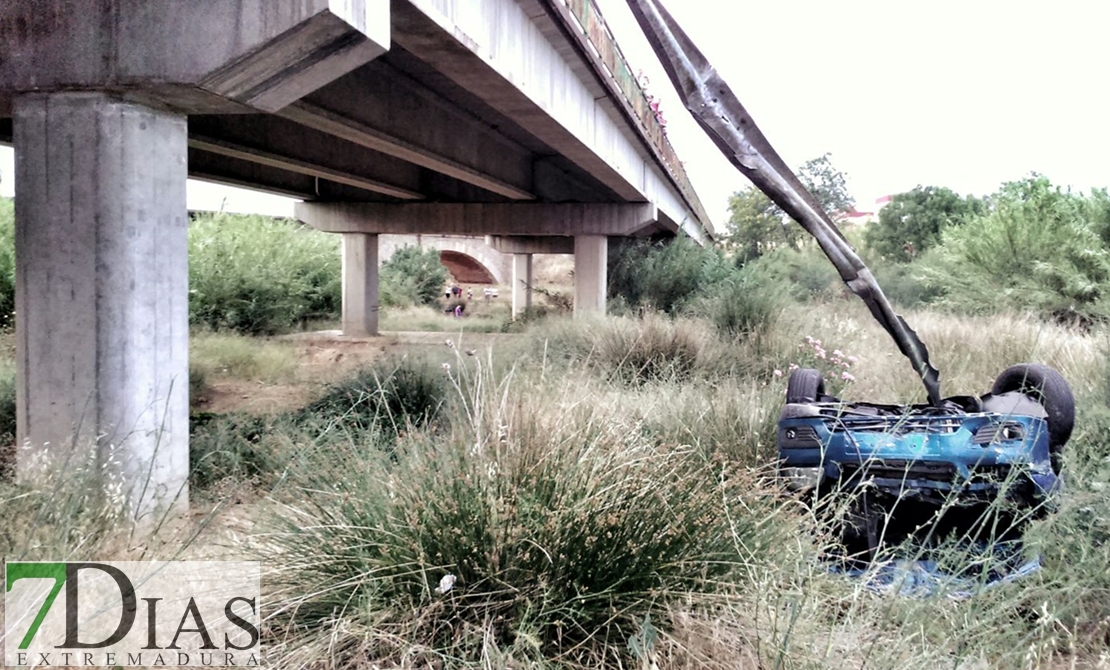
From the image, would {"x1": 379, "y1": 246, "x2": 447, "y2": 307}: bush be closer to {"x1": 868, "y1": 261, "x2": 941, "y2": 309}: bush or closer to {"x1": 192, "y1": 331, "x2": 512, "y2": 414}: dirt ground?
{"x1": 192, "y1": 331, "x2": 512, "y2": 414}: dirt ground

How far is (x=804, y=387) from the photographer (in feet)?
16.8

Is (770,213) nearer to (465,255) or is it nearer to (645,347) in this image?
(465,255)

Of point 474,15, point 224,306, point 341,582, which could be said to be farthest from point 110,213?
point 224,306

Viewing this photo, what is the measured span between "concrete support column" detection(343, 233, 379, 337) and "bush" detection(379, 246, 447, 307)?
35.9 feet

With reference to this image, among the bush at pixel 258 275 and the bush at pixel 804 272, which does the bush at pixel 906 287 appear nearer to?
the bush at pixel 804 272

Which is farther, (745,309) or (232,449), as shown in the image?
(745,309)

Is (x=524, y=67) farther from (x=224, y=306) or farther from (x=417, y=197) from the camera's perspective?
(x=224, y=306)

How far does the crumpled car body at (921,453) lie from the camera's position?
153 inches

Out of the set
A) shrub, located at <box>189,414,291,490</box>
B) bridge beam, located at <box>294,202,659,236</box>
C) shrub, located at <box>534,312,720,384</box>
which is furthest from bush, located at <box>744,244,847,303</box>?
shrub, located at <box>189,414,291,490</box>

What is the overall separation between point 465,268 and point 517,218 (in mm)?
39240

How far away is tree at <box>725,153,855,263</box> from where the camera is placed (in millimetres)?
48709

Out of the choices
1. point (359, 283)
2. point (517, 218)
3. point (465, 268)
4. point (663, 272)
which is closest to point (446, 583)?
point (517, 218)

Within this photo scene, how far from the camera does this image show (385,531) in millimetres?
3014

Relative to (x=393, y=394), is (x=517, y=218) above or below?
above
